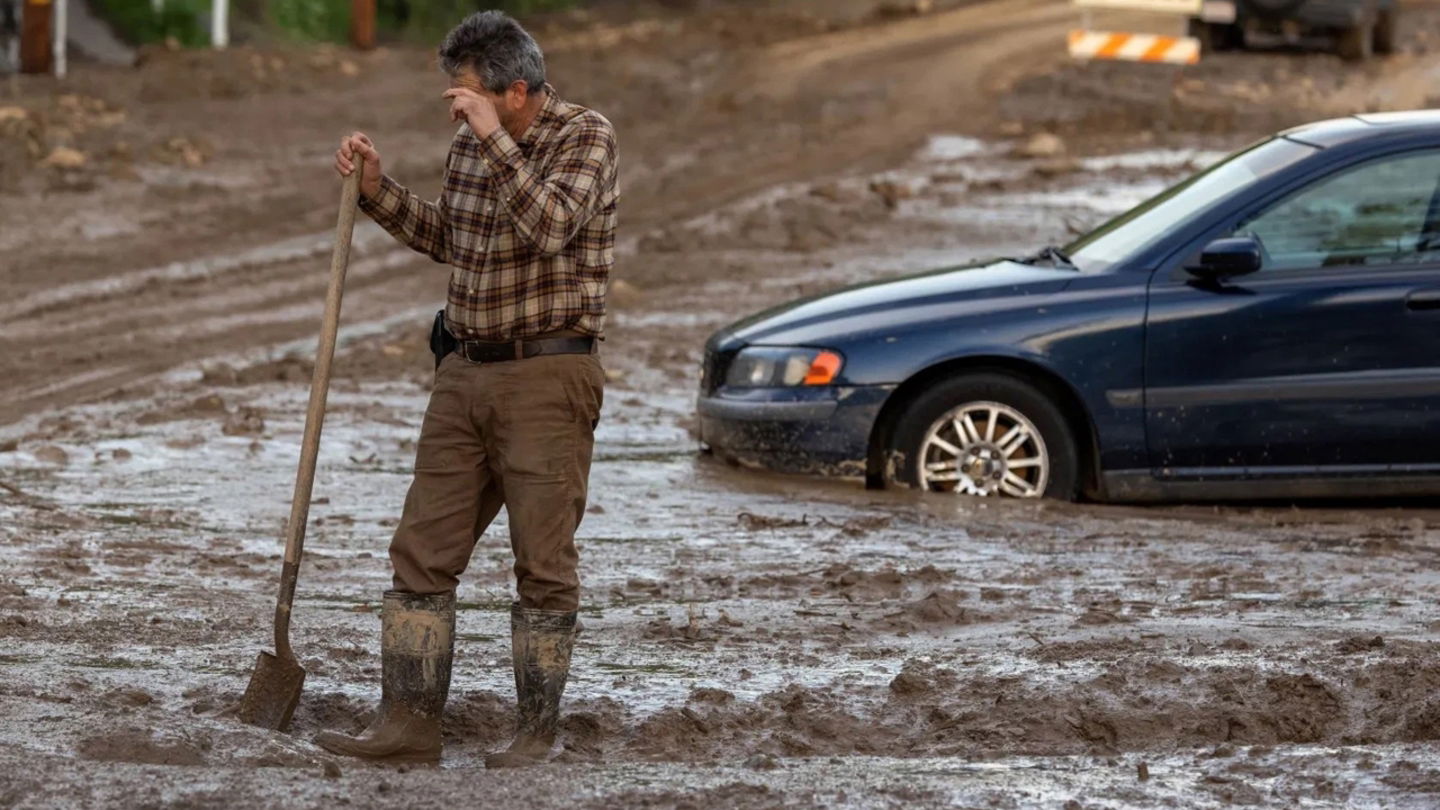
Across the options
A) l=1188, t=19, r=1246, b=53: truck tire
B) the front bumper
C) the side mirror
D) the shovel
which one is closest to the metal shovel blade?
the shovel

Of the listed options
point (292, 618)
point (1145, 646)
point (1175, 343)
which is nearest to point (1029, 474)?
point (1175, 343)

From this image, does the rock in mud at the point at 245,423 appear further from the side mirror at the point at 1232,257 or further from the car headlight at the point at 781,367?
the side mirror at the point at 1232,257

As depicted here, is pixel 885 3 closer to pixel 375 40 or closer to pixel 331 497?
pixel 375 40

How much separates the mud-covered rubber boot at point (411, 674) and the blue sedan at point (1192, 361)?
12.1 feet

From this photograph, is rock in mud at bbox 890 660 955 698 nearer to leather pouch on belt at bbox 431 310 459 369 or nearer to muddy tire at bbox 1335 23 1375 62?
leather pouch on belt at bbox 431 310 459 369

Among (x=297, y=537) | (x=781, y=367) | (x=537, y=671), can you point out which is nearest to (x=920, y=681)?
(x=537, y=671)

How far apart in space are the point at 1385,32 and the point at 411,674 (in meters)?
26.1

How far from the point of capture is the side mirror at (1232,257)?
29.9 ft

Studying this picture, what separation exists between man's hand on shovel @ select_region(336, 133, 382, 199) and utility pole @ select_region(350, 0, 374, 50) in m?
24.4

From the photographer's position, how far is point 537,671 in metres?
6.05

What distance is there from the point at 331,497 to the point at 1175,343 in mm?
3434

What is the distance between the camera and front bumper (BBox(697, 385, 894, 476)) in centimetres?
952

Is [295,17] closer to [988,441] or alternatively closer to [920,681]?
[988,441]

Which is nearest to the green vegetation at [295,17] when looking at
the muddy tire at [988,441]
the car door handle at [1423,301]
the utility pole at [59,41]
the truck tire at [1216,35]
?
the utility pole at [59,41]
